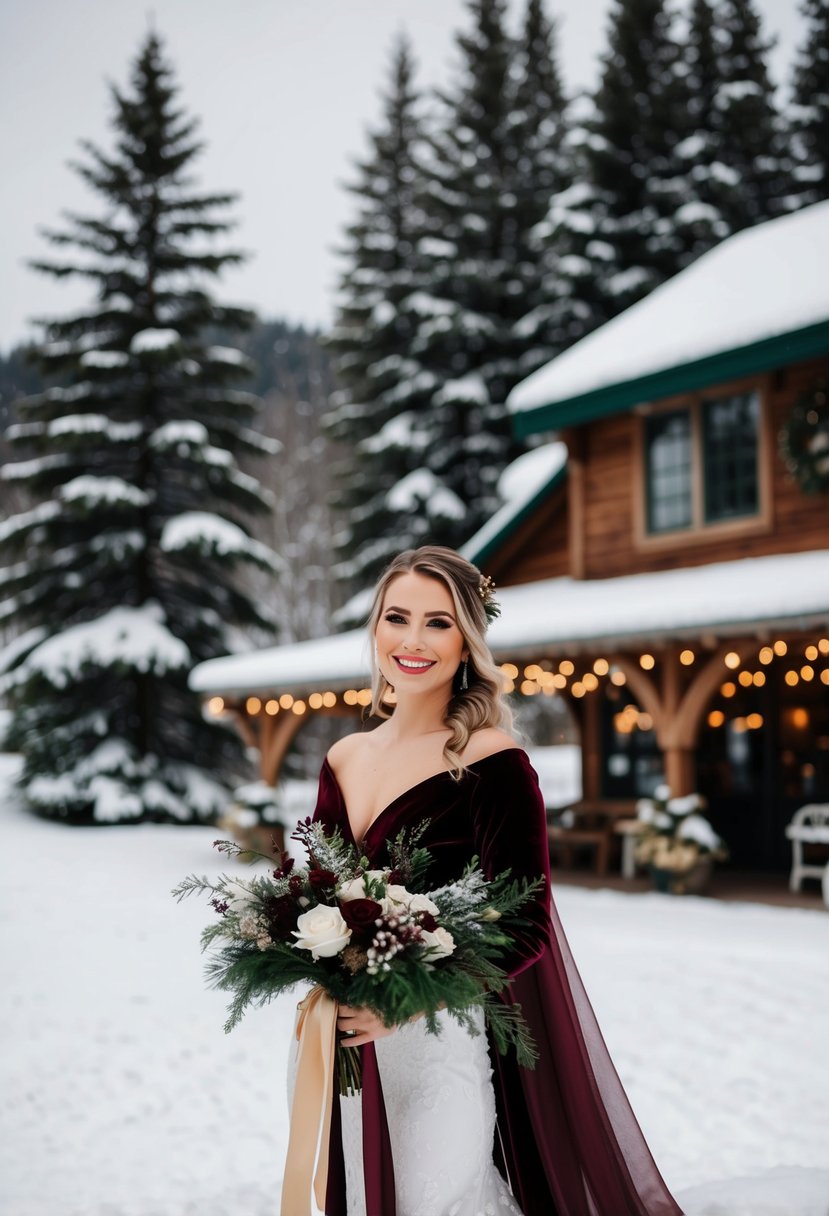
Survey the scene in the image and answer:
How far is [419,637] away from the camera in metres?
2.80

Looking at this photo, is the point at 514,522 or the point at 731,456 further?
the point at 514,522

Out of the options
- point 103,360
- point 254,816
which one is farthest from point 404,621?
point 103,360

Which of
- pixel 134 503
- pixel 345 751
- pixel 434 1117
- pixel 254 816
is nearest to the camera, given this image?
pixel 434 1117

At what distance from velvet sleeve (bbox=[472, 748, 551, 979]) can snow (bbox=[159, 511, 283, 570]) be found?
16.0 meters

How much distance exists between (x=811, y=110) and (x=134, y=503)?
19698 millimetres

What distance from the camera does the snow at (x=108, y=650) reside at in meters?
17.6

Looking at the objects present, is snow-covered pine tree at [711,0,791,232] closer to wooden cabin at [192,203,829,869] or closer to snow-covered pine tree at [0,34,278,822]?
wooden cabin at [192,203,829,869]

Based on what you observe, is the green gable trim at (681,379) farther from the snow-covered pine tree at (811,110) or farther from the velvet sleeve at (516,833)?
the snow-covered pine tree at (811,110)

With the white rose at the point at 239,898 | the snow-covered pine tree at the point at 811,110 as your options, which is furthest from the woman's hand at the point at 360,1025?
the snow-covered pine tree at the point at 811,110

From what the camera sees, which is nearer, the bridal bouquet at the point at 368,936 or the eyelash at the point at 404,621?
the bridal bouquet at the point at 368,936

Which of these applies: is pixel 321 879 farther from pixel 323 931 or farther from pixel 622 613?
pixel 622 613

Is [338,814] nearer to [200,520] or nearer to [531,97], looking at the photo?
[200,520]

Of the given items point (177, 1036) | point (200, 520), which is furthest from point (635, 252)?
point (177, 1036)

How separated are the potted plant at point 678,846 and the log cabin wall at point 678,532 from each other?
9.46ft
